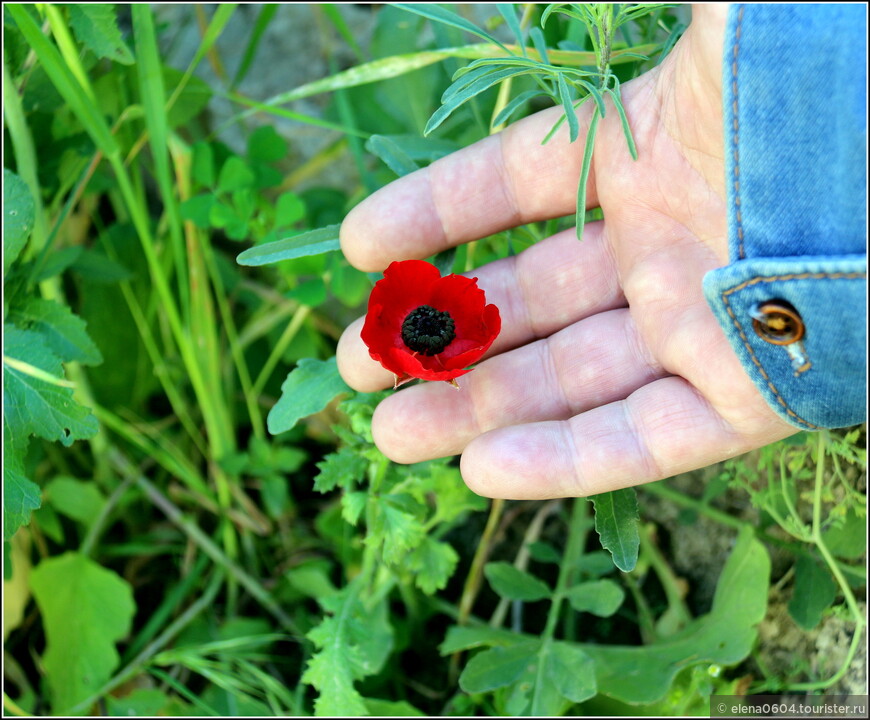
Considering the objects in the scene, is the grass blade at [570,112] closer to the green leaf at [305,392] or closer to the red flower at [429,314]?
the red flower at [429,314]

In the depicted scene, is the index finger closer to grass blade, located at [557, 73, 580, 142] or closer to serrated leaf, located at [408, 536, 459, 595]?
grass blade, located at [557, 73, 580, 142]

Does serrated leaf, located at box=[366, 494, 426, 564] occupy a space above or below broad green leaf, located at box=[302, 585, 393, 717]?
above

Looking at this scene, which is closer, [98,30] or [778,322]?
[778,322]

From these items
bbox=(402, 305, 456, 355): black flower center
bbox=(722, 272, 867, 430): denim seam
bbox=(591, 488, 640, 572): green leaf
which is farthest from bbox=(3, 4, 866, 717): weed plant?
bbox=(722, 272, 867, 430): denim seam

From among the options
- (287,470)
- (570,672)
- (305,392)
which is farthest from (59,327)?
(570,672)

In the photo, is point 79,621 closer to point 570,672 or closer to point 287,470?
point 287,470

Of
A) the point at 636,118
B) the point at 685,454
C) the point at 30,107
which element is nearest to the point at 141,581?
the point at 30,107

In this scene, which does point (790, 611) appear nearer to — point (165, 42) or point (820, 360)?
point (820, 360)
